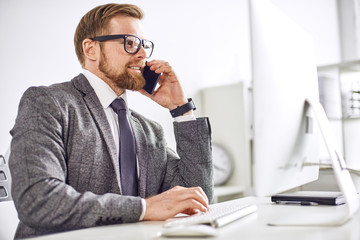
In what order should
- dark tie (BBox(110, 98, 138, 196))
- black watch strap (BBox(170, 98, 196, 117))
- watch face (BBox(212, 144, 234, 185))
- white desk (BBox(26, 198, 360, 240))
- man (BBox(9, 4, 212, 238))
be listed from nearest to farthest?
white desk (BBox(26, 198, 360, 240)), man (BBox(9, 4, 212, 238)), dark tie (BBox(110, 98, 138, 196)), black watch strap (BBox(170, 98, 196, 117)), watch face (BBox(212, 144, 234, 185))

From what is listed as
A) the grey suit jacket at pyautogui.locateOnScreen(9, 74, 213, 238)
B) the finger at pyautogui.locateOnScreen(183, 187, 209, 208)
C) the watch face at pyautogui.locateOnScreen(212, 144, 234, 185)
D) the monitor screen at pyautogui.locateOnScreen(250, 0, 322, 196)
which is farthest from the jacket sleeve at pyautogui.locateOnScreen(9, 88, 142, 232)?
the watch face at pyautogui.locateOnScreen(212, 144, 234, 185)

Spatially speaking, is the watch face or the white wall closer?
the white wall

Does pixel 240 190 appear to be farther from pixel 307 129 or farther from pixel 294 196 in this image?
pixel 307 129

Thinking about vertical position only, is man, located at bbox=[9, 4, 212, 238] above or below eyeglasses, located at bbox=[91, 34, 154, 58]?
below

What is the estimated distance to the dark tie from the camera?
1474mm

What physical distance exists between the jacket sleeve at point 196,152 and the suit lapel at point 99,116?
30 cm

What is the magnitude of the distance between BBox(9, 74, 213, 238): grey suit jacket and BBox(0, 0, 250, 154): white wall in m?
0.95

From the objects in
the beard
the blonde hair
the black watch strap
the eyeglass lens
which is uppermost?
A: the blonde hair

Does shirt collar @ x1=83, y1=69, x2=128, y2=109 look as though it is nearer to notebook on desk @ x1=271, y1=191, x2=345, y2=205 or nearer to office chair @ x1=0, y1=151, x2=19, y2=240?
office chair @ x1=0, y1=151, x2=19, y2=240

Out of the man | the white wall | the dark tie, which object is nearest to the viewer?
the man

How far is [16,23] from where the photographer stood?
2324mm

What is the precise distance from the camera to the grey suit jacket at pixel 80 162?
A: 110 centimetres

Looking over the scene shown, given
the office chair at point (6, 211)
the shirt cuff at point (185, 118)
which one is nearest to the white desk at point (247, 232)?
the shirt cuff at point (185, 118)

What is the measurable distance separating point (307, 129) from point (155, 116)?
6.94 ft
